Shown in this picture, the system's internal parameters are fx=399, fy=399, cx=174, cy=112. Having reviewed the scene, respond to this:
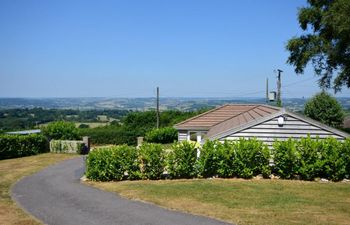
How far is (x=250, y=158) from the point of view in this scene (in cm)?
1722

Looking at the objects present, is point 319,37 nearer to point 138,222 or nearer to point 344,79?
point 344,79

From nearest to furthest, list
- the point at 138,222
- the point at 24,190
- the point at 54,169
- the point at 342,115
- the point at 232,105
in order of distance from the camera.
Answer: the point at 138,222
the point at 24,190
the point at 54,169
the point at 232,105
the point at 342,115

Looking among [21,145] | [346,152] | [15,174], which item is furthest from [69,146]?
[346,152]

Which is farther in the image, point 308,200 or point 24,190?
point 24,190

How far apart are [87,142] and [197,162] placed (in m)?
17.3

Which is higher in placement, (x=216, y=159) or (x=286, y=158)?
(x=286, y=158)

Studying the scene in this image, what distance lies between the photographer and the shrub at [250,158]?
17.2 meters

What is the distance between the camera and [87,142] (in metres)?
32.9

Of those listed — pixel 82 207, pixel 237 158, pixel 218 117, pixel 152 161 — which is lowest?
pixel 82 207

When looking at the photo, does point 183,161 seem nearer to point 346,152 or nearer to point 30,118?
point 346,152

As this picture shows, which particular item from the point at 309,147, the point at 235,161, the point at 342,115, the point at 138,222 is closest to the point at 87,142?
the point at 235,161

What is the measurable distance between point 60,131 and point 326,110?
2692 cm

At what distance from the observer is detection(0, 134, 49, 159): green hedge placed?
93.9ft

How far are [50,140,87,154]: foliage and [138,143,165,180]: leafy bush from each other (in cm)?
1506
